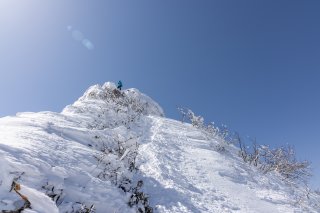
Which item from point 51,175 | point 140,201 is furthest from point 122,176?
point 51,175

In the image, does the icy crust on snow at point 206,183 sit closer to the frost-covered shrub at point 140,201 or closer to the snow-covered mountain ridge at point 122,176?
the snow-covered mountain ridge at point 122,176

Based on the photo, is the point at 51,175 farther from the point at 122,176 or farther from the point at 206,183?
the point at 206,183

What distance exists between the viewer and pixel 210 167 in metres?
8.30

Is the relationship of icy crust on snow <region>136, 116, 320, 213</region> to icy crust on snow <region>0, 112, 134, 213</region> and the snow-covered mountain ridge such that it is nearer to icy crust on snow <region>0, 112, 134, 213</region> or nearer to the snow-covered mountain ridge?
the snow-covered mountain ridge

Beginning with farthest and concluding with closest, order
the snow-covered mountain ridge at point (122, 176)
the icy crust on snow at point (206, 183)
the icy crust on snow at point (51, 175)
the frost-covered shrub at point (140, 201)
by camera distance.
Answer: the icy crust on snow at point (206, 183) → the frost-covered shrub at point (140, 201) → the snow-covered mountain ridge at point (122, 176) → the icy crust on snow at point (51, 175)

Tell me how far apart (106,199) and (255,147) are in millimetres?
8137

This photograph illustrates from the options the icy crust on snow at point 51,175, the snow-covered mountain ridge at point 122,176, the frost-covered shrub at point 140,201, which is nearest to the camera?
the icy crust on snow at point 51,175

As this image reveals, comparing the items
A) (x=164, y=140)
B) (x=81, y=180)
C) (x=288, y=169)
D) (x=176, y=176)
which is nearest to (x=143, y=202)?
(x=81, y=180)

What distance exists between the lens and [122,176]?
20.4ft

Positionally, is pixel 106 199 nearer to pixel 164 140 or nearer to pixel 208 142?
pixel 164 140

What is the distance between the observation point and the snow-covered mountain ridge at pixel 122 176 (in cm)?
442

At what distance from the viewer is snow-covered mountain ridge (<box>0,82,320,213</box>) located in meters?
4.42

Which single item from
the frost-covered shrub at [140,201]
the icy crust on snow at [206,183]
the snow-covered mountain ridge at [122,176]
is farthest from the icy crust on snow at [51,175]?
the icy crust on snow at [206,183]

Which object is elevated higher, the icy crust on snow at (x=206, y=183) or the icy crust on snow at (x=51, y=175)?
the icy crust on snow at (x=206, y=183)
